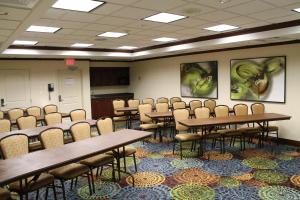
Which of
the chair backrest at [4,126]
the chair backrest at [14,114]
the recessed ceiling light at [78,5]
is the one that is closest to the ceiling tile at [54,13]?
the recessed ceiling light at [78,5]

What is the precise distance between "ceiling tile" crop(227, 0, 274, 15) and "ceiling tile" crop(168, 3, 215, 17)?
400 mm

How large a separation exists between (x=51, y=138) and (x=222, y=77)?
5722 millimetres

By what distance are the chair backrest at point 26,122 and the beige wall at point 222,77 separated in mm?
5373

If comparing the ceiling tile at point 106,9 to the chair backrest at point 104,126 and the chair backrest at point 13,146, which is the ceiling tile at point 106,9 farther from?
the chair backrest at point 13,146

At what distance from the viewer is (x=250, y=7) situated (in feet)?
13.8

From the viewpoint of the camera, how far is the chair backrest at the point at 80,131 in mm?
4586

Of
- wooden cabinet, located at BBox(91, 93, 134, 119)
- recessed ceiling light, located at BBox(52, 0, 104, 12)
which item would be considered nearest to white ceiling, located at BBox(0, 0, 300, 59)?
recessed ceiling light, located at BBox(52, 0, 104, 12)

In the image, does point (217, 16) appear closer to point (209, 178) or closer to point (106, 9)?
point (106, 9)

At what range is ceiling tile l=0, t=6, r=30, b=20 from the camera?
3.11 metres

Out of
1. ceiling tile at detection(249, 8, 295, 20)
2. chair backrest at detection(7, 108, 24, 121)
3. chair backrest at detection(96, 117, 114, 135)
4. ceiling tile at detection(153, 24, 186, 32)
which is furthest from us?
chair backrest at detection(7, 108, 24, 121)

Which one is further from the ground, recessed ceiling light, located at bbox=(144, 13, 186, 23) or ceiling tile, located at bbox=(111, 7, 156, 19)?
recessed ceiling light, located at bbox=(144, 13, 186, 23)

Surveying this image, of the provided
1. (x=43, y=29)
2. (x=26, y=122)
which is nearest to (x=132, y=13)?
(x=43, y=29)

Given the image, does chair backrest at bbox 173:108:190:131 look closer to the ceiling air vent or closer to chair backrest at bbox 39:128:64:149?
chair backrest at bbox 39:128:64:149

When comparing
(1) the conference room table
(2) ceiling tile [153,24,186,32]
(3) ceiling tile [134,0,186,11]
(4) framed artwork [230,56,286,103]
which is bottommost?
(1) the conference room table
